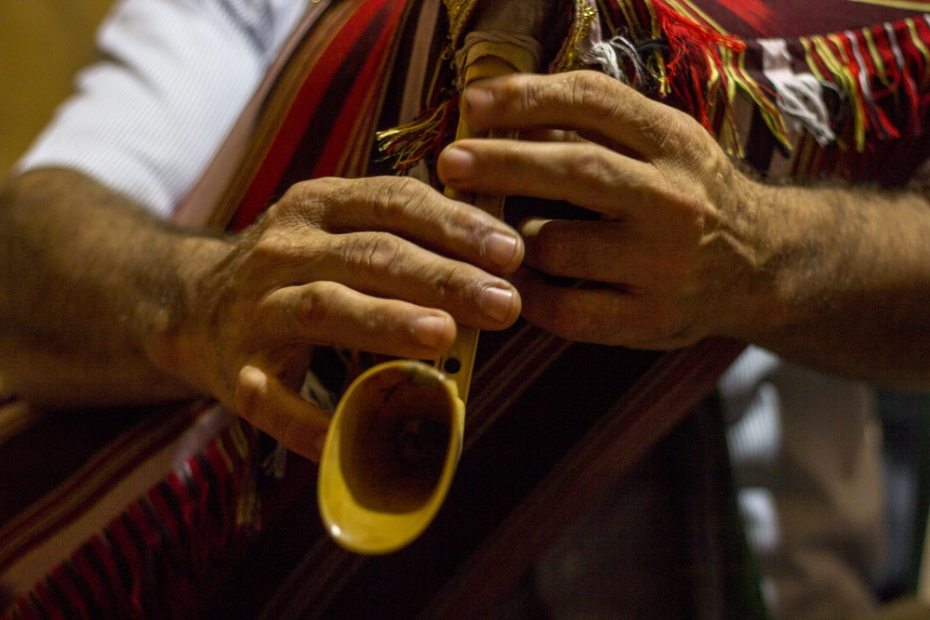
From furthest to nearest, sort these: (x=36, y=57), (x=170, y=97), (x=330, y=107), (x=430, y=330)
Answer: (x=36, y=57)
(x=170, y=97)
(x=330, y=107)
(x=430, y=330)

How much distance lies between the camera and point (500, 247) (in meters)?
0.38

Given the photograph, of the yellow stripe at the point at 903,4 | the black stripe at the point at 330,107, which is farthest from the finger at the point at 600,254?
the yellow stripe at the point at 903,4

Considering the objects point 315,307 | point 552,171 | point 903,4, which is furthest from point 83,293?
point 903,4

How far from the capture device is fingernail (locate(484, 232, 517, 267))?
1.23 feet

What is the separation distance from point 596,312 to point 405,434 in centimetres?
14

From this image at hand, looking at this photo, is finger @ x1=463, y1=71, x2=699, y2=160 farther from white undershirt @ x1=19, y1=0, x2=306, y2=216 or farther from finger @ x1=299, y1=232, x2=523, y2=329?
white undershirt @ x1=19, y1=0, x2=306, y2=216

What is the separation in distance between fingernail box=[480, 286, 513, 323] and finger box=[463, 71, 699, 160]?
101 mm

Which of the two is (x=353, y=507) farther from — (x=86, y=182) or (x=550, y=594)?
(x=86, y=182)

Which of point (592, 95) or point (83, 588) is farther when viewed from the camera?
point (83, 588)

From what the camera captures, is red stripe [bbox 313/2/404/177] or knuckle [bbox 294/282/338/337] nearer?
knuckle [bbox 294/282/338/337]

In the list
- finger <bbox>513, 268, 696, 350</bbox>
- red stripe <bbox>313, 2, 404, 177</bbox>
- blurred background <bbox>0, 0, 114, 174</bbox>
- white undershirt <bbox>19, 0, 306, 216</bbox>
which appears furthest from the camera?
blurred background <bbox>0, 0, 114, 174</bbox>

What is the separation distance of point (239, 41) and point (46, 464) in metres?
0.52

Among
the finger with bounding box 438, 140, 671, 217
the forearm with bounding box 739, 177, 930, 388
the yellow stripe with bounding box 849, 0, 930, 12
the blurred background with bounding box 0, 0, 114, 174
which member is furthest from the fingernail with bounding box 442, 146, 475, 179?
the blurred background with bounding box 0, 0, 114, 174

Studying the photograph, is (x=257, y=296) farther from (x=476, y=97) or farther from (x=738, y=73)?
(x=738, y=73)
